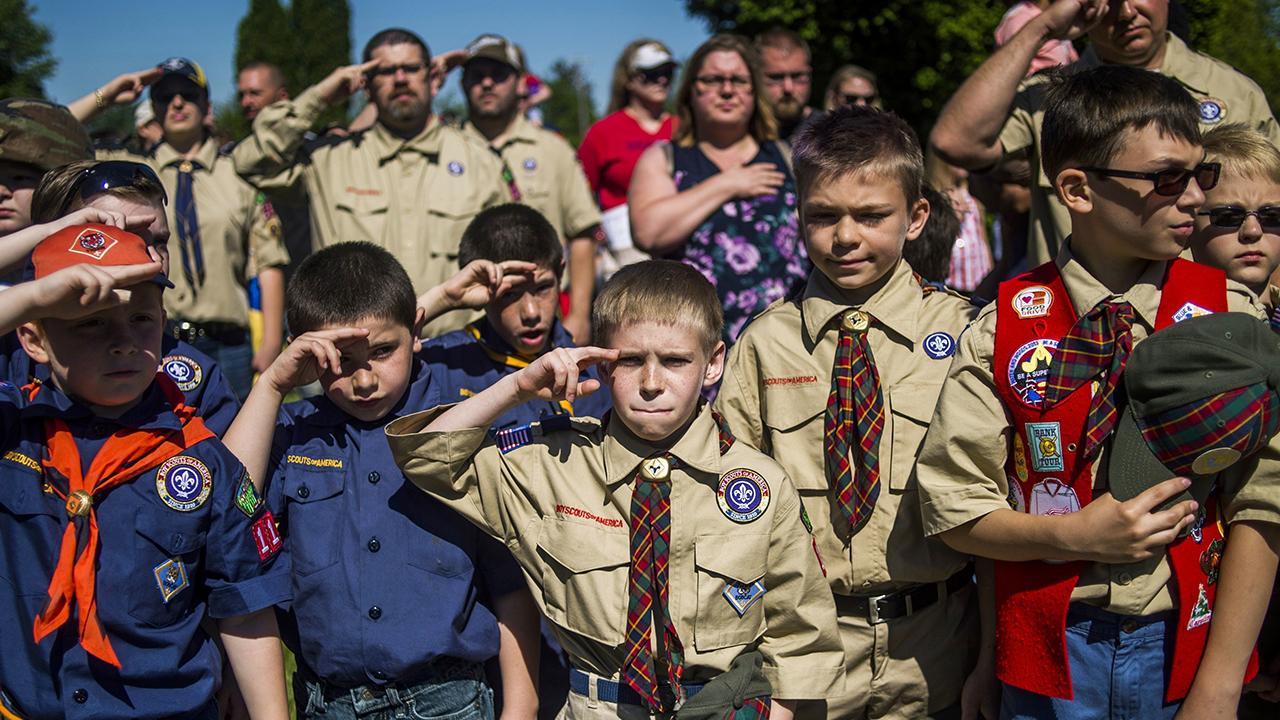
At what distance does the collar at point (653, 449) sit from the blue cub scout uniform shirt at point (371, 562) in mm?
542

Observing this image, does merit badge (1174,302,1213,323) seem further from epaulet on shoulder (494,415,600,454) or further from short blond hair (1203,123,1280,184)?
epaulet on shoulder (494,415,600,454)

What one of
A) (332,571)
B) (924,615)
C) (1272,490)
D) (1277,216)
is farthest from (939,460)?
(332,571)

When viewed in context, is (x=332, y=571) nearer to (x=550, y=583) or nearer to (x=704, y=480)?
(x=550, y=583)

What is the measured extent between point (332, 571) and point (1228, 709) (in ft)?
7.84

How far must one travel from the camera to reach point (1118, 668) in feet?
8.97

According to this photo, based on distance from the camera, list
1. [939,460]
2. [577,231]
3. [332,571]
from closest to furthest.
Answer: [939,460]
[332,571]
[577,231]

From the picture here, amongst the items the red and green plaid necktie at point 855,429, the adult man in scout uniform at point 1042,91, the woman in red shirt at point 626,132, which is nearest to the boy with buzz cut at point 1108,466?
the red and green plaid necktie at point 855,429

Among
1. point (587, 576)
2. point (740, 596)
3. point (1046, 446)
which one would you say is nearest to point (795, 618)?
point (740, 596)

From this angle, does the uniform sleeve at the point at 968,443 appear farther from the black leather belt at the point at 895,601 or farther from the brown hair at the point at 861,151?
the brown hair at the point at 861,151

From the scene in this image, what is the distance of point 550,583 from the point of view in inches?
117

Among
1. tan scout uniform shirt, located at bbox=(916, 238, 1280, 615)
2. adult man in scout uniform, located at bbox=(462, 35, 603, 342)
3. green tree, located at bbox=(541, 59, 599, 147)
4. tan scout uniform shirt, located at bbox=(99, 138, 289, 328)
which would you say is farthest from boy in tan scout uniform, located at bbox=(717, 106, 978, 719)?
green tree, located at bbox=(541, 59, 599, 147)

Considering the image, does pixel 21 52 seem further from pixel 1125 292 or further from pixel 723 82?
pixel 1125 292

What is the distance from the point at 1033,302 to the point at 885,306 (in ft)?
1.74

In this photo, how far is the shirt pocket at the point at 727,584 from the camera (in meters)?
2.86
